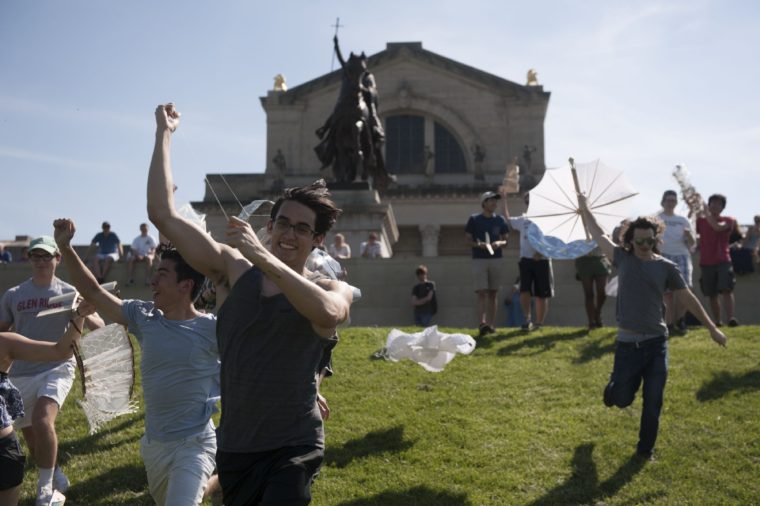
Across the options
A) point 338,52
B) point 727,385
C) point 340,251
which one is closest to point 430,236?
point 338,52

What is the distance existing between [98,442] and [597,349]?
606cm

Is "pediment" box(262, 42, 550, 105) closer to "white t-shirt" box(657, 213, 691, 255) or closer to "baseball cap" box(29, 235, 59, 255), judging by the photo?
"white t-shirt" box(657, 213, 691, 255)

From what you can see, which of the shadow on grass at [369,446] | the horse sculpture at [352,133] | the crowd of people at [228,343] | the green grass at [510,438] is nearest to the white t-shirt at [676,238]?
the green grass at [510,438]

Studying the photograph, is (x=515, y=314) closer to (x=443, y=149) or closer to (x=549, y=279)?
(x=549, y=279)

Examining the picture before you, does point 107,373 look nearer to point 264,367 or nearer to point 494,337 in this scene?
point 264,367

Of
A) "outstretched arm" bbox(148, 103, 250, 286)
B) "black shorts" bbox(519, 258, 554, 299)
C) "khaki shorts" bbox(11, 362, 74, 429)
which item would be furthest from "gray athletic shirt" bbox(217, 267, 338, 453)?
"black shorts" bbox(519, 258, 554, 299)

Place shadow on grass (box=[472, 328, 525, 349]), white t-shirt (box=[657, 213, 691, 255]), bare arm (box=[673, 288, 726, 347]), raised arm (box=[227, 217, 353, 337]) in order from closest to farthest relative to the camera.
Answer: raised arm (box=[227, 217, 353, 337]) < bare arm (box=[673, 288, 726, 347]) < shadow on grass (box=[472, 328, 525, 349]) < white t-shirt (box=[657, 213, 691, 255])

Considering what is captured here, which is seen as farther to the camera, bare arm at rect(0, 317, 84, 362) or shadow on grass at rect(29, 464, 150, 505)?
shadow on grass at rect(29, 464, 150, 505)

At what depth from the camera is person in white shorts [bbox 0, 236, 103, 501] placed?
20.9 ft

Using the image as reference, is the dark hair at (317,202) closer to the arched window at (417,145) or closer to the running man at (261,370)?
the running man at (261,370)

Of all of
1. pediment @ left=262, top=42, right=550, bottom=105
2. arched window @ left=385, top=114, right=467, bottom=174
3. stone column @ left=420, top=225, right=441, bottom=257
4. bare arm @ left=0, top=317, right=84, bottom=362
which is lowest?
bare arm @ left=0, top=317, right=84, bottom=362

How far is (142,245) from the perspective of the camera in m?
19.1

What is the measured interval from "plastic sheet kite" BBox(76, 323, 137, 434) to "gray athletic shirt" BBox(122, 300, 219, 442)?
1.01 meters

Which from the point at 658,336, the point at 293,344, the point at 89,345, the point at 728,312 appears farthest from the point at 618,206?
the point at 293,344
